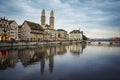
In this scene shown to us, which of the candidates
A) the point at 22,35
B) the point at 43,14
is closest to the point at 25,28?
the point at 22,35

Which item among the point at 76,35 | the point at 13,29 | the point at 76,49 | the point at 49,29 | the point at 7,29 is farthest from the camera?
the point at 76,35

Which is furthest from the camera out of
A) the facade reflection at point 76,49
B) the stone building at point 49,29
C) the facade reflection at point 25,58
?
the stone building at point 49,29

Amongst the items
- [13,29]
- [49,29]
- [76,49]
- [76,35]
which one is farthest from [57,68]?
[76,35]

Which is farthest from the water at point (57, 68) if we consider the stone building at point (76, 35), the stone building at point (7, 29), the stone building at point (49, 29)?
the stone building at point (76, 35)

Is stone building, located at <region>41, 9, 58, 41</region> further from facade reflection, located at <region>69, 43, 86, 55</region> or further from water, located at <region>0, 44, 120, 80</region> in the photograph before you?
water, located at <region>0, 44, 120, 80</region>

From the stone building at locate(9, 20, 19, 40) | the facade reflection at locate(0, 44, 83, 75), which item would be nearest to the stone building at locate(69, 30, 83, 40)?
the stone building at locate(9, 20, 19, 40)

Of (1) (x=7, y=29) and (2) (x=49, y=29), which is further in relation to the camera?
(2) (x=49, y=29)

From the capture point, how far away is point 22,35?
9944cm

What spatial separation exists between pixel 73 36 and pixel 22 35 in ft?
308

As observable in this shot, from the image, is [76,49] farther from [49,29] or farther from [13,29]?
[49,29]

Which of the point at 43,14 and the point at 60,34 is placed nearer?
the point at 43,14

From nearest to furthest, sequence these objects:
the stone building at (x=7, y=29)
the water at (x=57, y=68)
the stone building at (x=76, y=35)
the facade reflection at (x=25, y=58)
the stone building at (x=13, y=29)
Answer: the water at (x=57, y=68)
the facade reflection at (x=25, y=58)
the stone building at (x=7, y=29)
the stone building at (x=13, y=29)
the stone building at (x=76, y=35)

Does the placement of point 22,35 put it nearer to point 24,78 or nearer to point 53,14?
point 53,14

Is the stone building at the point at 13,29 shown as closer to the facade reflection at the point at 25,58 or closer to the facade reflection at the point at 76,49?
the facade reflection at the point at 76,49
